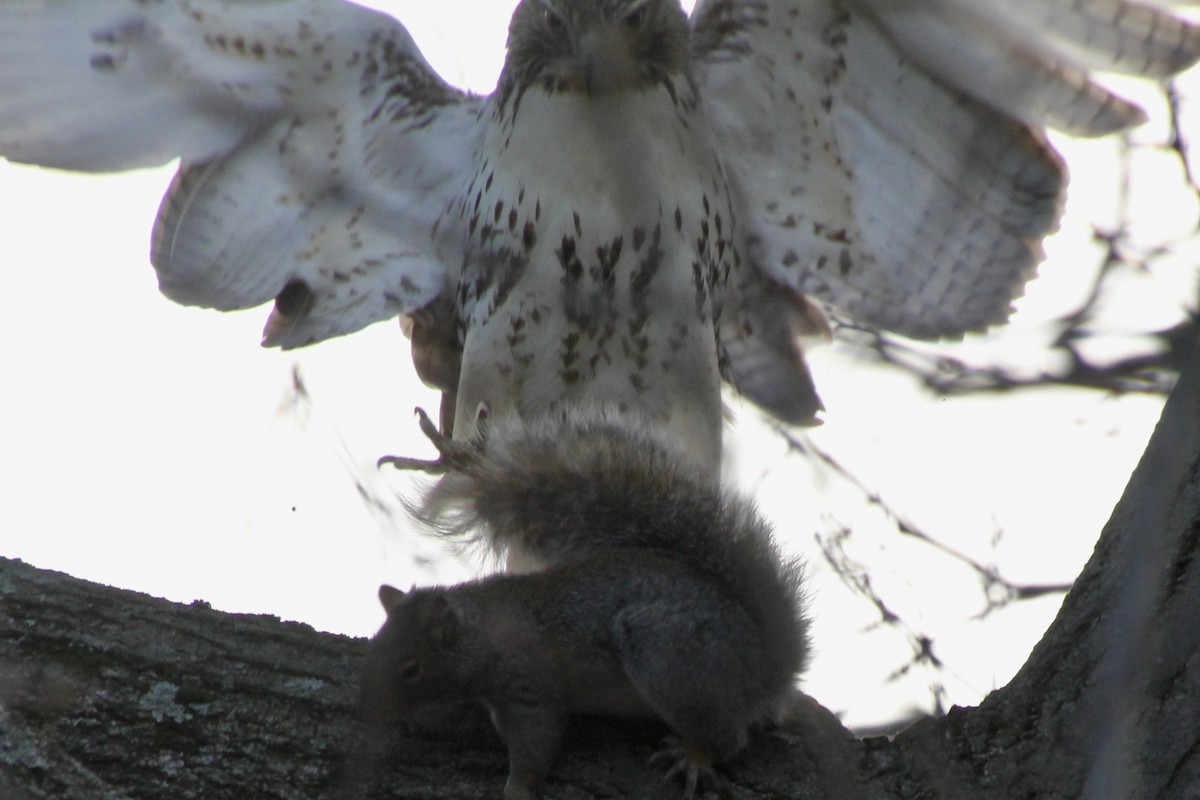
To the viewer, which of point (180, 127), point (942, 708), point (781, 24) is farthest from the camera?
point (180, 127)

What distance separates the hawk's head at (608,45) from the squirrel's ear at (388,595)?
2.01 m

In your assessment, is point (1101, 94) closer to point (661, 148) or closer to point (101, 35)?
point (661, 148)

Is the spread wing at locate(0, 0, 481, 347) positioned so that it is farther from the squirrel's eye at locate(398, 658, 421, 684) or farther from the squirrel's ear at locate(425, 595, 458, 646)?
the squirrel's eye at locate(398, 658, 421, 684)

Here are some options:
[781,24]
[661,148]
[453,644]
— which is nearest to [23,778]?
[453,644]

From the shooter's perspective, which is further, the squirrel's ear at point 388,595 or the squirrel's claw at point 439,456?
the squirrel's claw at point 439,456

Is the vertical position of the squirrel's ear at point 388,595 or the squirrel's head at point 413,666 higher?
the squirrel's ear at point 388,595

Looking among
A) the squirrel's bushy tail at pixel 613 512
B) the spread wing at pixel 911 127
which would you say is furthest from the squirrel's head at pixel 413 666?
the spread wing at pixel 911 127

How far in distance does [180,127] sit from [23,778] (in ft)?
9.00

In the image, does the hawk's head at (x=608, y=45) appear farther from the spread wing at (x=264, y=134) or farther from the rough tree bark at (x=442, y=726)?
the rough tree bark at (x=442, y=726)

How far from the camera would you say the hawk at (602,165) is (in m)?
4.48

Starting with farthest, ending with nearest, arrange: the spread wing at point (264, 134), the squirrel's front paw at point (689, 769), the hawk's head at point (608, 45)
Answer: the spread wing at point (264, 134) → the hawk's head at point (608, 45) → the squirrel's front paw at point (689, 769)

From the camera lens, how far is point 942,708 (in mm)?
3957

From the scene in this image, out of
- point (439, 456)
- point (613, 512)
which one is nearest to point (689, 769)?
point (613, 512)

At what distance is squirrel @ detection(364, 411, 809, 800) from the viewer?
2.69 m
